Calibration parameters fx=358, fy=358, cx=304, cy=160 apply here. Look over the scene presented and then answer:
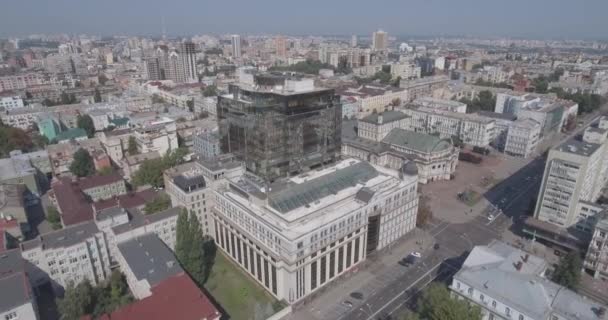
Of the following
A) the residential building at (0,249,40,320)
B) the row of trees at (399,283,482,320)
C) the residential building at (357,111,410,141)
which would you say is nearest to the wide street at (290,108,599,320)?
the row of trees at (399,283,482,320)

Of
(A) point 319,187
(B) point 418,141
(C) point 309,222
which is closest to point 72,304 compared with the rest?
(C) point 309,222

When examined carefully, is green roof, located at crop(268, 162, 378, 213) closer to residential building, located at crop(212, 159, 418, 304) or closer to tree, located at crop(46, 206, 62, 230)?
residential building, located at crop(212, 159, 418, 304)

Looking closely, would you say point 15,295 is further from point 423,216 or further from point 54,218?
point 423,216

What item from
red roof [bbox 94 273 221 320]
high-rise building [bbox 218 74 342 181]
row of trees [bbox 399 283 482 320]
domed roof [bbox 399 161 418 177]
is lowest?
red roof [bbox 94 273 221 320]

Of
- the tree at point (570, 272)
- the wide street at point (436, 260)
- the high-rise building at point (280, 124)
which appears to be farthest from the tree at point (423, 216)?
the tree at point (570, 272)

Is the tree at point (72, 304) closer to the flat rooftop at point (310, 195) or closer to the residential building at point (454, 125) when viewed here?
the flat rooftop at point (310, 195)

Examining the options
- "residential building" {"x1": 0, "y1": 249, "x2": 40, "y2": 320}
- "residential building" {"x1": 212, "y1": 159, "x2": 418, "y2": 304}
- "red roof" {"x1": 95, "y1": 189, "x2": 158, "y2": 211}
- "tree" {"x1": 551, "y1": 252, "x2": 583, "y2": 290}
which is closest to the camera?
"residential building" {"x1": 0, "y1": 249, "x2": 40, "y2": 320}
